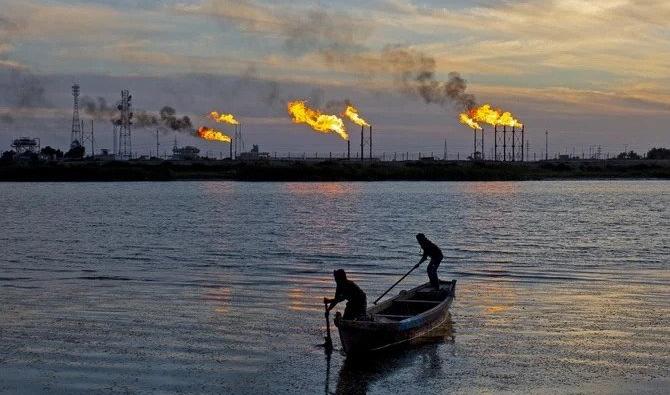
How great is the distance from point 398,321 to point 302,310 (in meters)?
6.26

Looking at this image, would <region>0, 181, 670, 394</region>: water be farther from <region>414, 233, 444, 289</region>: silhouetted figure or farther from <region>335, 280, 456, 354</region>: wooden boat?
<region>414, 233, 444, 289</region>: silhouetted figure

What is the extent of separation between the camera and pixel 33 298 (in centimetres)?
3256

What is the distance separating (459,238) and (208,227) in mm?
20405

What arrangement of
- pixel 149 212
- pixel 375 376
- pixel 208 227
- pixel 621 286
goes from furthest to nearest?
1. pixel 149 212
2. pixel 208 227
3. pixel 621 286
4. pixel 375 376

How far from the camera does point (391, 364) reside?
75.2 feet

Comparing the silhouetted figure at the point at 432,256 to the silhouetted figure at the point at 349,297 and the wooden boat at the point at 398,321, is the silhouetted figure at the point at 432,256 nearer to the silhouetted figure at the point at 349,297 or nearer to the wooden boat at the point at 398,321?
the wooden boat at the point at 398,321

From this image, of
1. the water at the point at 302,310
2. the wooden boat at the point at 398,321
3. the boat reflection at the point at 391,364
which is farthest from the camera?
the wooden boat at the point at 398,321

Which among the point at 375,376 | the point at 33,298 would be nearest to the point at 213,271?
the point at 33,298

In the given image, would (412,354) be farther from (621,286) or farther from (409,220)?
(409,220)

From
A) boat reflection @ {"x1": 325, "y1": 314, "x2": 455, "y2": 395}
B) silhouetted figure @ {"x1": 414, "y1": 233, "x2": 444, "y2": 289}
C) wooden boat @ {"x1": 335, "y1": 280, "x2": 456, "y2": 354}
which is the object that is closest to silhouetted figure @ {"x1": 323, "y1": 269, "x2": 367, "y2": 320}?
wooden boat @ {"x1": 335, "y1": 280, "x2": 456, "y2": 354}

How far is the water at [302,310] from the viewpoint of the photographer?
2131 cm

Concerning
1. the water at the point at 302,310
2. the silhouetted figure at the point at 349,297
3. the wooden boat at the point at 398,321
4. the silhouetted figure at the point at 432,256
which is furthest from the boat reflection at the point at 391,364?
the silhouetted figure at the point at 432,256

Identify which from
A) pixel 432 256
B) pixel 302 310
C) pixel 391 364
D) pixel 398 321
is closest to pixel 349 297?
pixel 398 321

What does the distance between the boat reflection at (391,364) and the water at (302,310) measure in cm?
→ 7
